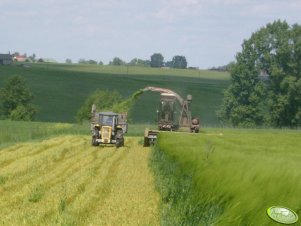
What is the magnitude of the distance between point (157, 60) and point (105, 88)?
89697 millimetres

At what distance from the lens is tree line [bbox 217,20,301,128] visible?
70688 millimetres

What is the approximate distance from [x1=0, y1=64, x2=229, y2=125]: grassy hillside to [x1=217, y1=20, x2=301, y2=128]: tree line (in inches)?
406

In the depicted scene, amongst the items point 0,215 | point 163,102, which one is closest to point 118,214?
point 0,215

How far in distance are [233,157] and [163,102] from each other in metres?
30.1

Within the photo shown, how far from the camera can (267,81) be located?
75.0 metres

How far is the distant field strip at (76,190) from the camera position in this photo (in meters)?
11.5

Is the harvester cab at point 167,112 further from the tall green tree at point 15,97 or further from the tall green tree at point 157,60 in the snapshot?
the tall green tree at point 157,60

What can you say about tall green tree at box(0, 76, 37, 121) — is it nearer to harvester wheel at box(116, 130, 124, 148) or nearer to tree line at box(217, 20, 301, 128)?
tree line at box(217, 20, 301, 128)

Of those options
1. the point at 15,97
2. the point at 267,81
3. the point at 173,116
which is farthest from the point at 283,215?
the point at 15,97

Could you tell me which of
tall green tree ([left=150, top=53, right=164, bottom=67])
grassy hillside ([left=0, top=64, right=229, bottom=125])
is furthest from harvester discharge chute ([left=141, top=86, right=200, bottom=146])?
tall green tree ([left=150, top=53, right=164, bottom=67])

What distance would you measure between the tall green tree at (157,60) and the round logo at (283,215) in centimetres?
18152

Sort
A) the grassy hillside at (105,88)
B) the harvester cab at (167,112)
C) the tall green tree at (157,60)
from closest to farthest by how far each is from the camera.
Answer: the harvester cab at (167,112) → the grassy hillside at (105,88) → the tall green tree at (157,60)

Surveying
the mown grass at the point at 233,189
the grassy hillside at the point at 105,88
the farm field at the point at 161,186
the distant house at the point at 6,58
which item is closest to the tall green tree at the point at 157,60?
the distant house at the point at 6,58

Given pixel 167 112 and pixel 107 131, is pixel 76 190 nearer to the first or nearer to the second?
pixel 107 131
